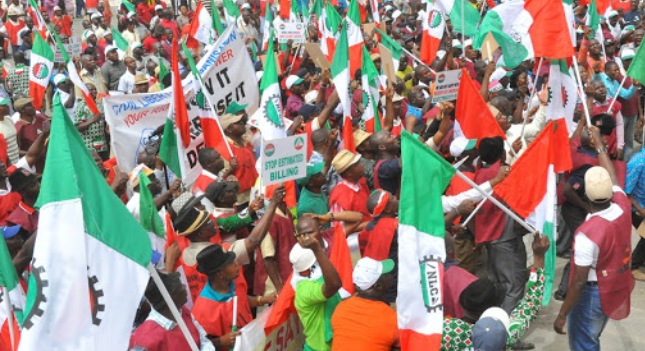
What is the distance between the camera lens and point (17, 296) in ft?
15.3

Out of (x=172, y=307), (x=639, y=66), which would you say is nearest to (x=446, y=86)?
(x=639, y=66)

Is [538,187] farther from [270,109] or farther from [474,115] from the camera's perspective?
[270,109]

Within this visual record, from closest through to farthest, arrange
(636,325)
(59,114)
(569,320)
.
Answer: (59,114), (569,320), (636,325)

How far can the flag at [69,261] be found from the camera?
370cm

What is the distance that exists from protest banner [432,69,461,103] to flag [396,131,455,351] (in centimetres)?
Answer: 460

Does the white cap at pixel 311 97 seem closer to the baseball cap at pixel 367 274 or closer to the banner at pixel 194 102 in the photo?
the banner at pixel 194 102

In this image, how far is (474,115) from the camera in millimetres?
7836

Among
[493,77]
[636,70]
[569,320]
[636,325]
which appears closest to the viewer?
[569,320]

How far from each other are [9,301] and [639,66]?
645 centimetres

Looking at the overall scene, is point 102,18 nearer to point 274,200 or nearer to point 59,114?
point 274,200

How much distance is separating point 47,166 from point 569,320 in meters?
4.15

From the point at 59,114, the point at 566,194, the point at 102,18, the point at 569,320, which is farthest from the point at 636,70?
the point at 102,18

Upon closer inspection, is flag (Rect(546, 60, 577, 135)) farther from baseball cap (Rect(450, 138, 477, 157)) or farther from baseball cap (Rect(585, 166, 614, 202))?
baseball cap (Rect(585, 166, 614, 202))

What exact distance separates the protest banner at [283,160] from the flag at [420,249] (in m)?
1.68
